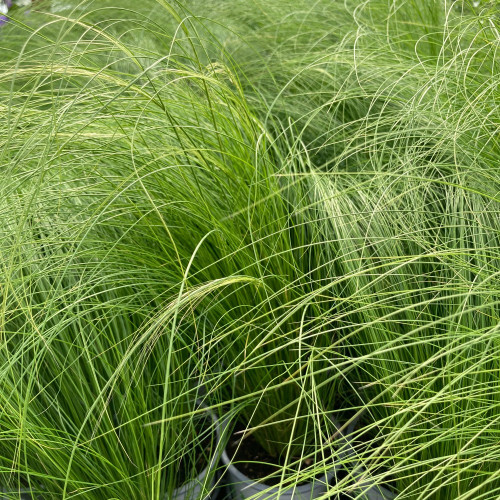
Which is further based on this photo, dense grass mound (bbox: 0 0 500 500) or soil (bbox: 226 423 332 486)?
soil (bbox: 226 423 332 486)

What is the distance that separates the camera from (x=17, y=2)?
301 centimetres

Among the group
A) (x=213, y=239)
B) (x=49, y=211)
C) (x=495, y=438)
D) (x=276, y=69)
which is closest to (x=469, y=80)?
(x=276, y=69)

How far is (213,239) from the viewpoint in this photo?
1038 millimetres

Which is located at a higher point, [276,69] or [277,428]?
[276,69]

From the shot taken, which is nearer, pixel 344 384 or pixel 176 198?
pixel 176 198

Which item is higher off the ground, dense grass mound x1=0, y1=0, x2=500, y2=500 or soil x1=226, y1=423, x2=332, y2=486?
dense grass mound x1=0, y1=0, x2=500, y2=500

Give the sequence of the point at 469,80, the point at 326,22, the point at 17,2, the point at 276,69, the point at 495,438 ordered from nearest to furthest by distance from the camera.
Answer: the point at 495,438 < the point at 469,80 < the point at 276,69 < the point at 326,22 < the point at 17,2

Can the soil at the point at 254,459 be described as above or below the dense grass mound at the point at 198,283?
below

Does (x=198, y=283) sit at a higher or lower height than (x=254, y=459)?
higher

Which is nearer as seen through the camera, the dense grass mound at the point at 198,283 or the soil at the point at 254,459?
the dense grass mound at the point at 198,283

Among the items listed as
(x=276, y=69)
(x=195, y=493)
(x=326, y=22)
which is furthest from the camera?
(x=326, y=22)

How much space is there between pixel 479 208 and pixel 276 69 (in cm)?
84

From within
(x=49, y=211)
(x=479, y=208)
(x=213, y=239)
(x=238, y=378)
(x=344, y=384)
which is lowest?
(x=344, y=384)

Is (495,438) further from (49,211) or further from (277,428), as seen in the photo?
(49,211)
